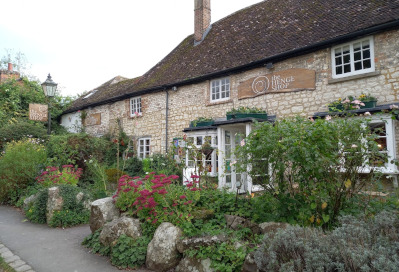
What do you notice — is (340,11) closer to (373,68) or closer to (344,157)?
(373,68)

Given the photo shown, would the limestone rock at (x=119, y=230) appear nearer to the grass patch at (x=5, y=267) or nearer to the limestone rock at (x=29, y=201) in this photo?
the grass patch at (x=5, y=267)

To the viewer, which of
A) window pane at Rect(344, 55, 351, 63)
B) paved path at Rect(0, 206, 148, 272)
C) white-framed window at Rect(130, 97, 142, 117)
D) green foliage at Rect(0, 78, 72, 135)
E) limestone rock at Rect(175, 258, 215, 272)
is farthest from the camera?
green foliage at Rect(0, 78, 72, 135)

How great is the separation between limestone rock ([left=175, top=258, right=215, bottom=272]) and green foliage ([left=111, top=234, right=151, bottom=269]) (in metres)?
0.65

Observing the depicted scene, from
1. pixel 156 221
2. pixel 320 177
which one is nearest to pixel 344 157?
pixel 320 177

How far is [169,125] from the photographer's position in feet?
42.0

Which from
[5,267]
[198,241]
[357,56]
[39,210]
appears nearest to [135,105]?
[39,210]

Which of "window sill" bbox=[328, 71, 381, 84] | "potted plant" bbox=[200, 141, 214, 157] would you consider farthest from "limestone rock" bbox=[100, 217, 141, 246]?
"window sill" bbox=[328, 71, 381, 84]

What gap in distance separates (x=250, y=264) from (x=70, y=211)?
487 cm

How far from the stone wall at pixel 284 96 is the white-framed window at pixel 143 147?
1.05ft

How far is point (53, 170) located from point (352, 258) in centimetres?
769

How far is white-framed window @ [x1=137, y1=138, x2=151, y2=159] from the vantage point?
13918 mm

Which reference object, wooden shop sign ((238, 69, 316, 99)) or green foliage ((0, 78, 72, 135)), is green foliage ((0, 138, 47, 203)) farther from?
green foliage ((0, 78, 72, 135))

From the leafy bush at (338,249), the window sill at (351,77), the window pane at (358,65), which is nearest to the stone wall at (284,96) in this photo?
the window sill at (351,77)

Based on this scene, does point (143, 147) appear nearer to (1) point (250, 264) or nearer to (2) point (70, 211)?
(2) point (70, 211)
